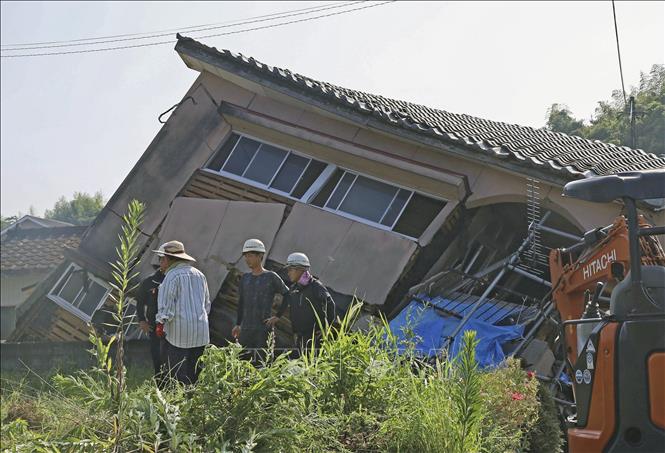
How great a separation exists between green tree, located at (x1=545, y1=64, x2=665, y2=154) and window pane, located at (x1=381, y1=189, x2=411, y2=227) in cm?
295

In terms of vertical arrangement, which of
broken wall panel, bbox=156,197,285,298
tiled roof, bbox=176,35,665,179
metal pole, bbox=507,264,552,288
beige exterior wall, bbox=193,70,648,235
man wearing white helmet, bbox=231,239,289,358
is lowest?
man wearing white helmet, bbox=231,239,289,358

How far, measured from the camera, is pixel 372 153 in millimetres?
12078

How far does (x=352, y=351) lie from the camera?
14.4ft

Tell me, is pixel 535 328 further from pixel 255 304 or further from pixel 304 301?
pixel 255 304

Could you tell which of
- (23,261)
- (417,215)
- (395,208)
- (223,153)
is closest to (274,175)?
(223,153)

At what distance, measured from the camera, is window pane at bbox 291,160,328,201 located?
1273 centimetres

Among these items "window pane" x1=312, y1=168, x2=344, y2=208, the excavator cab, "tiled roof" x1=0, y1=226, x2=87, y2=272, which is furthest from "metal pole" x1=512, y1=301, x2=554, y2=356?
"tiled roof" x1=0, y1=226, x2=87, y2=272

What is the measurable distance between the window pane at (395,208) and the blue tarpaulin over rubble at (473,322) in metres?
1.65

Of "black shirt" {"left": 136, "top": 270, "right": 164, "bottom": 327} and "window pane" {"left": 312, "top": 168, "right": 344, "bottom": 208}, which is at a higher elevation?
"window pane" {"left": 312, "top": 168, "right": 344, "bottom": 208}

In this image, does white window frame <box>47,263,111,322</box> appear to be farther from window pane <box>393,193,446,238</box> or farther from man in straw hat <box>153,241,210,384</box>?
man in straw hat <box>153,241,210,384</box>

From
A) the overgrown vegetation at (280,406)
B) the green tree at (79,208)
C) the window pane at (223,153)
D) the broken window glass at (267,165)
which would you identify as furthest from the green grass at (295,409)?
the green tree at (79,208)

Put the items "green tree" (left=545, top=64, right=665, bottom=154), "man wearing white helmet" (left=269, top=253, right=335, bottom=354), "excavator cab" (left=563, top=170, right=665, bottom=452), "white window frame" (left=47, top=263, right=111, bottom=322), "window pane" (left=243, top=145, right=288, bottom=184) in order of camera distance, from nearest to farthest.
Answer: "excavator cab" (left=563, top=170, right=665, bottom=452) < "green tree" (left=545, top=64, right=665, bottom=154) < "man wearing white helmet" (left=269, top=253, right=335, bottom=354) < "window pane" (left=243, top=145, right=288, bottom=184) < "white window frame" (left=47, top=263, right=111, bottom=322)

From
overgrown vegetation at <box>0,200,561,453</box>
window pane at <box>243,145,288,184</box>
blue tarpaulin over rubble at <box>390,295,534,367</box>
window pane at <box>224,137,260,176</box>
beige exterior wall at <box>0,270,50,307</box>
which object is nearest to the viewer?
overgrown vegetation at <box>0,200,561,453</box>

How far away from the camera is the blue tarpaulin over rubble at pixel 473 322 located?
9352 mm
